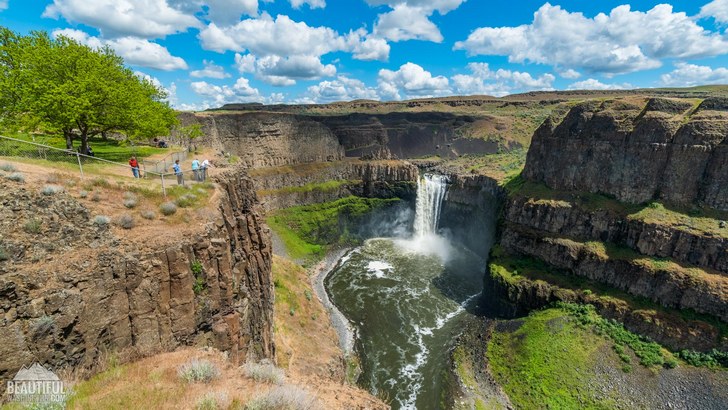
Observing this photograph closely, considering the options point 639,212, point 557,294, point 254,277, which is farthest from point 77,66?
point 639,212

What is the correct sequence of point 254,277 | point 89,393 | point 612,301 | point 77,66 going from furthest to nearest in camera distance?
point 612,301
point 254,277
point 77,66
point 89,393

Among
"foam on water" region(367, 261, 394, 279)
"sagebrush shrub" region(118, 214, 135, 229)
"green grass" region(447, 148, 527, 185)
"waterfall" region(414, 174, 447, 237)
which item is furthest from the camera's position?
"waterfall" region(414, 174, 447, 237)

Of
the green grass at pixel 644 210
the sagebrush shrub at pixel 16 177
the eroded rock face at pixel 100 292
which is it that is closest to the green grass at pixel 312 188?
the green grass at pixel 644 210

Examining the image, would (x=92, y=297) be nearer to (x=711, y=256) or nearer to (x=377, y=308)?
(x=377, y=308)

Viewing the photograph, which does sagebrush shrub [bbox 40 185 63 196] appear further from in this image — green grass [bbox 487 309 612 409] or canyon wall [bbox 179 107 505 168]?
canyon wall [bbox 179 107 505 168]

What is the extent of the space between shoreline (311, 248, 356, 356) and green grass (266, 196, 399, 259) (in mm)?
2736

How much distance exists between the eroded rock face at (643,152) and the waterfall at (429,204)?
22784mm

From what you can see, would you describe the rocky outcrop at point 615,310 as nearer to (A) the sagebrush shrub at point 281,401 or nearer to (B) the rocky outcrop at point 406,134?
(A) the sagebrush shrub at point 281,401

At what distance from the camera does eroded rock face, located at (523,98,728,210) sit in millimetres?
39156

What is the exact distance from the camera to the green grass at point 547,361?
3100 centimetres

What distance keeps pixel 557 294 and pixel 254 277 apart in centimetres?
3351

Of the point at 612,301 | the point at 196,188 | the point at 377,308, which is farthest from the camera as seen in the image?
the point at 377,308

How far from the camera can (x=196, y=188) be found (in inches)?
898

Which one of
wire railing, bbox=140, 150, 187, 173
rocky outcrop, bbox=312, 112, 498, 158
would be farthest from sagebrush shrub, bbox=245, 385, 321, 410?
rocky outcrop, bbox=312, 112, 498, 158
